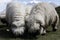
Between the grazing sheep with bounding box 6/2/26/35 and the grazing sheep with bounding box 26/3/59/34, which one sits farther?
the grazing sheep with bounding box 6/2/26/35

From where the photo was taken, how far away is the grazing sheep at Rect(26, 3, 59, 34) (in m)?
4.26

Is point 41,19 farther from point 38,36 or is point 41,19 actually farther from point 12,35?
point 12,35

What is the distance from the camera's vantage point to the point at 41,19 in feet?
14.5

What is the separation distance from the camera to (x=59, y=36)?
174 inches

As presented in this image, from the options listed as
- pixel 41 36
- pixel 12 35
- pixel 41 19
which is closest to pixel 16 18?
pixel 12 35

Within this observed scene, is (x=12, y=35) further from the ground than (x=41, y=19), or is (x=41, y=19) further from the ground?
(x=41, y=19)

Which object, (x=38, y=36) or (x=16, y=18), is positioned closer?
(x=38, y=36)

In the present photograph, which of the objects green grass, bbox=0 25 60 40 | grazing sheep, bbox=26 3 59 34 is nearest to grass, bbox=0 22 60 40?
green grass, bbox=0 25 60 40

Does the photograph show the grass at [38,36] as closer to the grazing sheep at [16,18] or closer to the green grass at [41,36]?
the green grass at [41,36]

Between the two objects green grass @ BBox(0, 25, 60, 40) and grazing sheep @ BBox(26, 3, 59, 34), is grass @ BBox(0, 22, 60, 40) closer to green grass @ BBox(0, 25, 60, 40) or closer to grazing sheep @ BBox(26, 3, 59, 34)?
green grass @ BBox(0, 25, 60, 40)

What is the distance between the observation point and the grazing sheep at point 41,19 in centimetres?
426

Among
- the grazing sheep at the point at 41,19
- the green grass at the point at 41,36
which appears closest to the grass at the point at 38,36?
the green grass at the point at 41,36

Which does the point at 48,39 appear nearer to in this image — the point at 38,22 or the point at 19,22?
the point at 38,22

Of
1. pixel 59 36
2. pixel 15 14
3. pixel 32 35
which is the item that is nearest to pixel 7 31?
pixel 15 14
